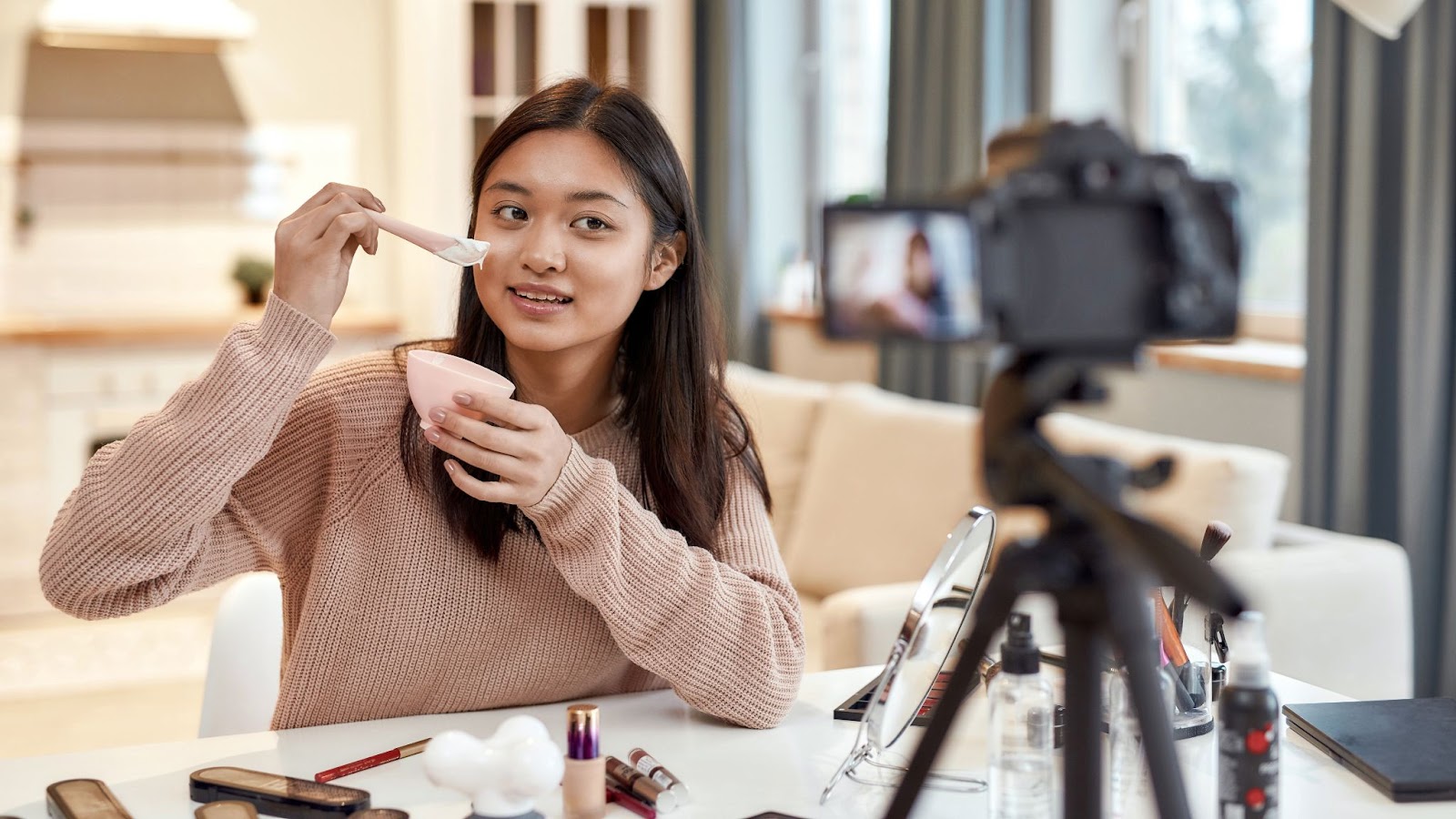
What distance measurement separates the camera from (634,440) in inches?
60.2

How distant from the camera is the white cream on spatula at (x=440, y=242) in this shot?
1323mm

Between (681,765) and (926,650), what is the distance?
237mm

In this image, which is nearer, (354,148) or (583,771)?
(583,771)

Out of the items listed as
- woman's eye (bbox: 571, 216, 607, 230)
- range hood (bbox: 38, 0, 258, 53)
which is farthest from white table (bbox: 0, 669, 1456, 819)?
range hood (bbox: 38, 0, 258, 53)

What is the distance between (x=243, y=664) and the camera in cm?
159

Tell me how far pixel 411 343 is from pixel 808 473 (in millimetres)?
1857

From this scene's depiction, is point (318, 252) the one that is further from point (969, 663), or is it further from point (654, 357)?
point (969, 663)

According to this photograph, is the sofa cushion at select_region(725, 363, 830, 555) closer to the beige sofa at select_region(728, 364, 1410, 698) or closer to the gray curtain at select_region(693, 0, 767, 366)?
the beige sofa at select_region(728, 364, 1410, 698)

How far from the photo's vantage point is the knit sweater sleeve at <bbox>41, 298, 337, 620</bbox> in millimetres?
1231

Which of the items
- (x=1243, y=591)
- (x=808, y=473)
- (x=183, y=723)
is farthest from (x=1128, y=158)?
(x=183, y=723)

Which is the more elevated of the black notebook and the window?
the window

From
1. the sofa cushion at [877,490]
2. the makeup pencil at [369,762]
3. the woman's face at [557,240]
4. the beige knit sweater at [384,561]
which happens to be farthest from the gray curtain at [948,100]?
the makeup pencil at [369,762]

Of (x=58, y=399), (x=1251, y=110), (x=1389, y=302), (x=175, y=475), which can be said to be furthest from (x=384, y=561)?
(x=58, y=399)

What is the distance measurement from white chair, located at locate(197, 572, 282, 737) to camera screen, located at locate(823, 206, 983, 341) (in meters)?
1.05
